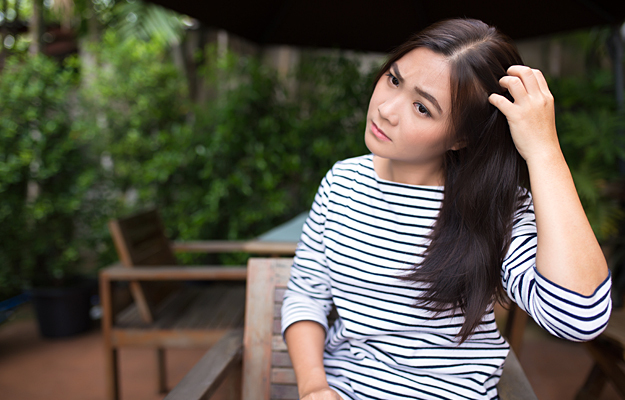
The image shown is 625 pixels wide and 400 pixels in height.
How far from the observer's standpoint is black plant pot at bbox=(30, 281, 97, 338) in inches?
126

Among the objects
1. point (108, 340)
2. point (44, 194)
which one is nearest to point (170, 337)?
point (108, 340)

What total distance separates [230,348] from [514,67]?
0.97 m

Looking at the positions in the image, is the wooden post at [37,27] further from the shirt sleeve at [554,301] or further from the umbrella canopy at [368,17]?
the shirt sleeve at [554,301]

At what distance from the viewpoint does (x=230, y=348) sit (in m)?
1.21

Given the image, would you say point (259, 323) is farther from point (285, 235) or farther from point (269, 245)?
point (285, 235)

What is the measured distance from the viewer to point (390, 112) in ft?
2.95

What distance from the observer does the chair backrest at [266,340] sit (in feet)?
4.05

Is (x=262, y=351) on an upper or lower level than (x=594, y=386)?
upper

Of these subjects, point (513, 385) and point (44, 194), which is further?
point (44, 194)

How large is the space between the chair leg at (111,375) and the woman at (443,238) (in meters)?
1.31

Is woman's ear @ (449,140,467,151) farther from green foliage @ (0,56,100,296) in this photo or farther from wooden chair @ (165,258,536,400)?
green foliage @ (0,56,100,296)

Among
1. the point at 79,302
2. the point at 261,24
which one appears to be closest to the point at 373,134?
the point at 261,24

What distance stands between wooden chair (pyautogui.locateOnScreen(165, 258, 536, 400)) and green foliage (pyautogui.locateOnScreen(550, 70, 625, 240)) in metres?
2.27

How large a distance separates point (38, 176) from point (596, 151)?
414cm
